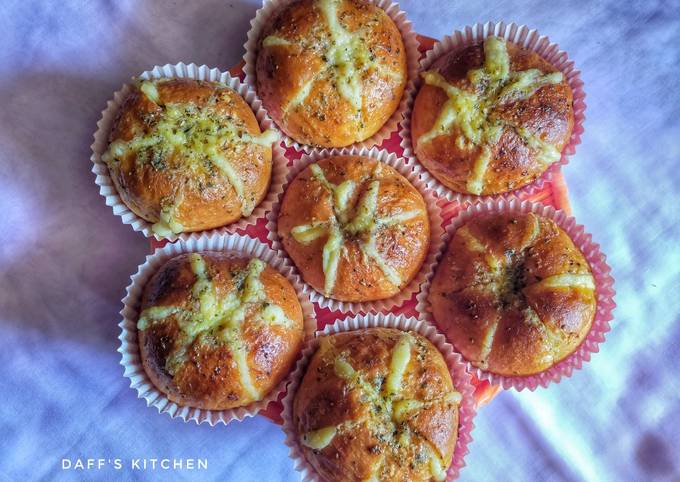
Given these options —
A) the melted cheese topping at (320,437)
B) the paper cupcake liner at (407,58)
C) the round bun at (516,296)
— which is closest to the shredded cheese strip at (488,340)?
the round bun at (516,296)

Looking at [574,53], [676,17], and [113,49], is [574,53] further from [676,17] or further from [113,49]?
[113,49]

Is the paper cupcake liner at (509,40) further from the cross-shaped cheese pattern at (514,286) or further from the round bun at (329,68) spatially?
the cross-shaped cheese pattern at (514,286)

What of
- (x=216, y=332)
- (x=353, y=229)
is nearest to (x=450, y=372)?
(x=353, y=229)

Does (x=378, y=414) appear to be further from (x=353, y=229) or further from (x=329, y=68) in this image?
(x=329, y=68)

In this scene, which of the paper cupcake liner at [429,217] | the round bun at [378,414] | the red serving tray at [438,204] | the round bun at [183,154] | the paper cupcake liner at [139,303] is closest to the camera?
the round bun at [378,414]

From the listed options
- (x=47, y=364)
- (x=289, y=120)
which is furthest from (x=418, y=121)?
(x=47, y=364)
